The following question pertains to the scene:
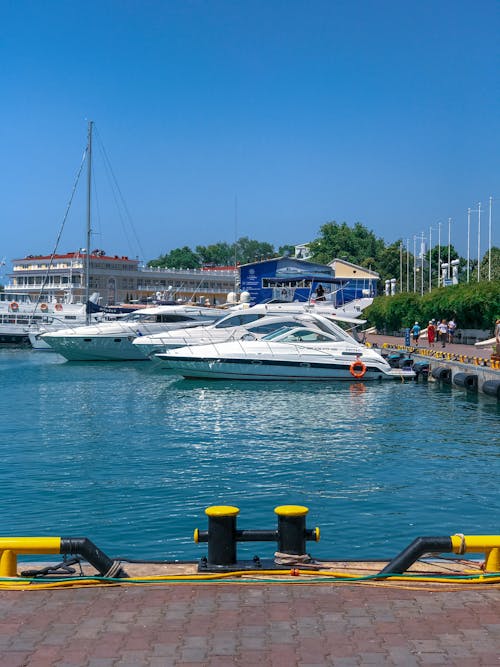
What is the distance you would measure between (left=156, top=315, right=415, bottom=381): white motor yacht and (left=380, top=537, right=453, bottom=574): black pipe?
2419 cm

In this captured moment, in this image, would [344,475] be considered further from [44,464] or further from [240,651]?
[240,651]

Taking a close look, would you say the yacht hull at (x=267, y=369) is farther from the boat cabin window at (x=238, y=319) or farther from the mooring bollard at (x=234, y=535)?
the mooring bollard at (x=234, y=535)

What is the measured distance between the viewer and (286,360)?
31078 mm

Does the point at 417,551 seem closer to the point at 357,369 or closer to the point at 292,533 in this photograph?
the point at 292,533

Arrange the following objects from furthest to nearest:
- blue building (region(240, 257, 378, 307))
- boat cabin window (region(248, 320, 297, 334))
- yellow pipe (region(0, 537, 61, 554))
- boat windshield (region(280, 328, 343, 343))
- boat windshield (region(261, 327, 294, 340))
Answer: blue building (region(240, 257, 378, 307)), boat cabin window (region(248, 320, 297, 334)), boat windshield (region(261, 327, 294, 340)), boat windshield (region(280, 328, 343, 343)), yellow pipe (region(0, 537, 61, 554))

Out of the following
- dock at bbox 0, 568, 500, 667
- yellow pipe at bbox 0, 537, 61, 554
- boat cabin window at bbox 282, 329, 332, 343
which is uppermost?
boat cabin window at bbox 282, 329, 332, 343

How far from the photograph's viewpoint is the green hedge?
42188 mm

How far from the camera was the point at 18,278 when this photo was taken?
355ft

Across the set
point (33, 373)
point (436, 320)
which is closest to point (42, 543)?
point (33, 373)

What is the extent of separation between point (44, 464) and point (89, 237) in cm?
3976

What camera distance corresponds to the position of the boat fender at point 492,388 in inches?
1044

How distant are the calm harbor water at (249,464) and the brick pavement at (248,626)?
11.4ft

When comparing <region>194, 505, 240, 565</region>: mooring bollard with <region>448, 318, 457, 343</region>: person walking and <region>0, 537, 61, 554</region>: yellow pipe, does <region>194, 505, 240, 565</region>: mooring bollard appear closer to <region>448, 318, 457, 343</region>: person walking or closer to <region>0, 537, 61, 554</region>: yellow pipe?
<region>0, 537, 61, 554</region>: yellow pipe

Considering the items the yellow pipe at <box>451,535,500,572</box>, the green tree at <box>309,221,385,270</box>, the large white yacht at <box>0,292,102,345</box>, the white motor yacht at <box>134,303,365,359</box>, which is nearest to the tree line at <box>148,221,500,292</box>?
the green tree at <box>309,221,385,270</box>
